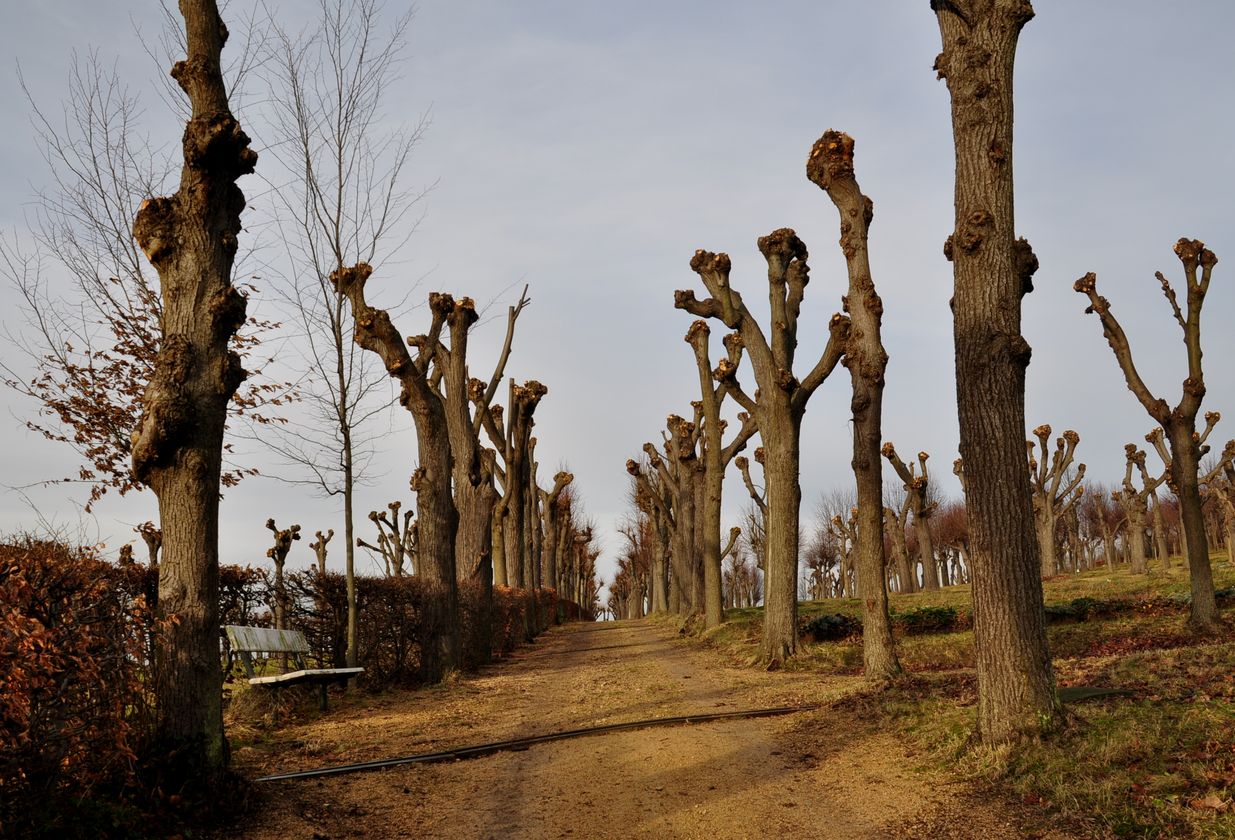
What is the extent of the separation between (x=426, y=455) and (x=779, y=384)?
5838mm

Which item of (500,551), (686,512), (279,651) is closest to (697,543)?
(686,512)

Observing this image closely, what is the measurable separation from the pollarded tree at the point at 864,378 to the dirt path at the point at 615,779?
37.8 inches

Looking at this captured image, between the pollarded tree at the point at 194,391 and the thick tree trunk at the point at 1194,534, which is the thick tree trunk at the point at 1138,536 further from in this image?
the pollarded tree at the point at 194,391

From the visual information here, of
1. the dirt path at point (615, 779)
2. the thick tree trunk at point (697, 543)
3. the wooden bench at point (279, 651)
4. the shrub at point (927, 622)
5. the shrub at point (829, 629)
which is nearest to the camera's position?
the dirt path at point (615, 779)

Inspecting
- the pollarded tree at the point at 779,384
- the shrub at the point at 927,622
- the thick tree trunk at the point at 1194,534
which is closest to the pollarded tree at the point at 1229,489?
the shrub at the point at 927,622

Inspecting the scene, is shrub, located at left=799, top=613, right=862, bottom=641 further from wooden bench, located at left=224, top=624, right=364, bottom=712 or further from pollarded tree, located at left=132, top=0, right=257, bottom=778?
pollarded tree, located at left=132, top=0, right=257, bottom=778

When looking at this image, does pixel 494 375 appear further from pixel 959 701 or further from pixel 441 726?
pixel 959 701

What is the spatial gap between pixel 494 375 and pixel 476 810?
14.3m

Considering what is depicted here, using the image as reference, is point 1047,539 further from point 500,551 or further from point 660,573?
point 500,551

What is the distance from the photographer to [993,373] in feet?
23.1

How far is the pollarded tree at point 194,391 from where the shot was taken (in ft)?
19.4

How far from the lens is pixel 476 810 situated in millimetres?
6160

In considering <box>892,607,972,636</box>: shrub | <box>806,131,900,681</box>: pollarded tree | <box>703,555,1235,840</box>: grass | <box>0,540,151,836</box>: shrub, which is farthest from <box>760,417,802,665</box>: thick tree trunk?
<box>0,540,151,836</box>: shrub

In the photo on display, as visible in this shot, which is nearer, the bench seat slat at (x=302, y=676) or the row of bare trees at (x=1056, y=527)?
the bench seat slat at (x=302, y=676)
